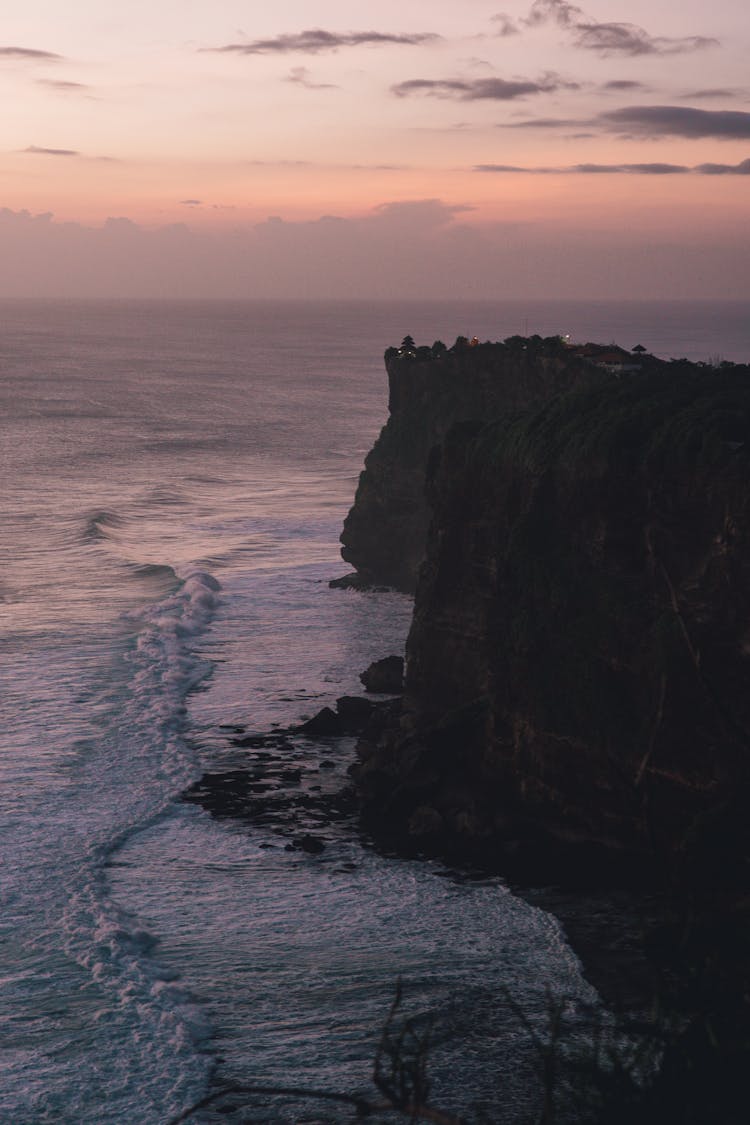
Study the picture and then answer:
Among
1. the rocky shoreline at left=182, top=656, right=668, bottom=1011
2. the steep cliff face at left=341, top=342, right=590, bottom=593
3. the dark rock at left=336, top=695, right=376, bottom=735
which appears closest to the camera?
the rocky shoreline at left=182, top=656, right=668, bottom=1011

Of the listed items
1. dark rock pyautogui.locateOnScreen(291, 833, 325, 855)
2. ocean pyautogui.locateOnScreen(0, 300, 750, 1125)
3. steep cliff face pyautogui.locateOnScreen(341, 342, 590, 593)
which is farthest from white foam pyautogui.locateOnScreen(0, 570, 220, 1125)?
steep cliff face pyautogui.locateOnScreen(341, 342, 590, 593)

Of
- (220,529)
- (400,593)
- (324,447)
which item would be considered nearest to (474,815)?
(400,593)

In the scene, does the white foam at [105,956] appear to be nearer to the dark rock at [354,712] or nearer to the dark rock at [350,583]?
the dark rock at [354,712]

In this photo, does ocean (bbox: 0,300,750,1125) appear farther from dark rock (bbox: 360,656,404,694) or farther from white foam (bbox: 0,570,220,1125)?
dark rock (bbox: 360,656,404,694)

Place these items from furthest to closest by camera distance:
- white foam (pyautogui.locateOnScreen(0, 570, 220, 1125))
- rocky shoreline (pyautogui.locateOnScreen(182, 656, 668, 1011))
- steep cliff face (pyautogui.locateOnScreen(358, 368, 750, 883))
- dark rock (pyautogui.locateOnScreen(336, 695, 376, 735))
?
dark rock (pyautogui.locateOnScreen(336, 695, 376, 735)) < steep cliff face (pyautogui.locateOnScreen(358, 368, 750, 883)) < rocky shoreline (pyautogui.locateOnScreen(182, 656, 668, 1011)) < white foam (pyautogui.locateOnScreen(0, 570, 220, 1125))

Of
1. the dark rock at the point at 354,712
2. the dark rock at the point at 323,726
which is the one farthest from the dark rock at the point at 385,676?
the dark rock at the point at 323,726

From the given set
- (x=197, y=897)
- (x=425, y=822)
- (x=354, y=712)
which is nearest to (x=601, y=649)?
(x=425, y=822)

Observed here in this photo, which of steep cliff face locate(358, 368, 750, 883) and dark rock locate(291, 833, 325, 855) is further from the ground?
steep cliff face locate(358, 368, 750, 883)

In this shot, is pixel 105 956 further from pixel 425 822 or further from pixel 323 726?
pixel 323 726
